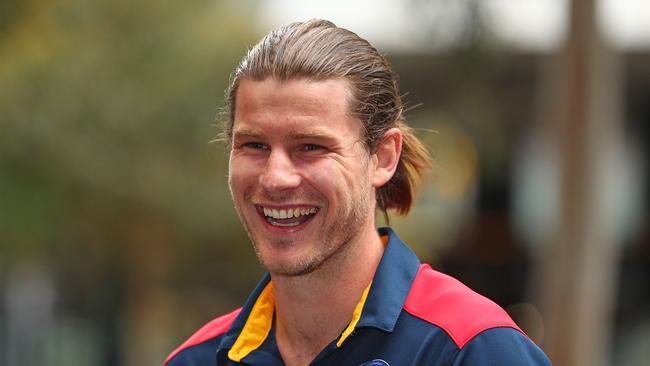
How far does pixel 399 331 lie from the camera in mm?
3631

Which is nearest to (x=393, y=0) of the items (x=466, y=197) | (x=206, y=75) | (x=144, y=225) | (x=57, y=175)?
(x=206, y=75)

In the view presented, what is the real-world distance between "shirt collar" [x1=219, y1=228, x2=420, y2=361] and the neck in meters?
0.05

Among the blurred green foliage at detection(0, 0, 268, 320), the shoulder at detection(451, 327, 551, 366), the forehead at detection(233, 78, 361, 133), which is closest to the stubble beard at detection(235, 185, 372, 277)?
the forehead at detection(233, 78, 361, 133)

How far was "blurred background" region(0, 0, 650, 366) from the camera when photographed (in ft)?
28.5

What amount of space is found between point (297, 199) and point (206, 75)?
31.1ft

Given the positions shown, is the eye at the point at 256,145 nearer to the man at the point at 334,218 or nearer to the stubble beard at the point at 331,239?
the man at the point at 334,218

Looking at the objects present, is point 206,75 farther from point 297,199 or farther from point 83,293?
point 297,199

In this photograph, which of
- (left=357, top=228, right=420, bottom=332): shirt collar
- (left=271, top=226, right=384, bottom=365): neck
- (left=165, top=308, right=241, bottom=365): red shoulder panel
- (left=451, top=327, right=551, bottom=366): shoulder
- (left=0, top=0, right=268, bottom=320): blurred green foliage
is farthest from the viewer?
(left=0, top=0, right=268, bottom=320): blurred green foliage

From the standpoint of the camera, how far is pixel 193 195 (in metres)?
14.0

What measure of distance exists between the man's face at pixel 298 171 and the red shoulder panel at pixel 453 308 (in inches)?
10.5

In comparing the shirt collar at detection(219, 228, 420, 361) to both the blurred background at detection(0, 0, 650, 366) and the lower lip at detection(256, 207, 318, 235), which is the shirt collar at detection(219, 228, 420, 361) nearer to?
the lower lip at detection(256, 207, 318, 235)

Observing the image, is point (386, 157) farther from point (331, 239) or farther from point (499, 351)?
point (499, 351)

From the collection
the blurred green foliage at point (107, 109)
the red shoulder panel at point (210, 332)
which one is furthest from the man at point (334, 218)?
the blurred green foliage at point (107, 109)

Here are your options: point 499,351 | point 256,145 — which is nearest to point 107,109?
point 256,145
